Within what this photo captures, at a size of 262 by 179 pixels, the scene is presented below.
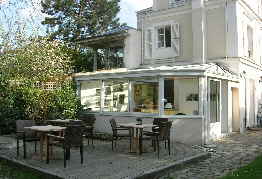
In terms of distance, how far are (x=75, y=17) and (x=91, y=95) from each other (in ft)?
71.6

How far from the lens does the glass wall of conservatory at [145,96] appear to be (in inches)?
583

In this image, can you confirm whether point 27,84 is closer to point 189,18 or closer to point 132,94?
point 132,94

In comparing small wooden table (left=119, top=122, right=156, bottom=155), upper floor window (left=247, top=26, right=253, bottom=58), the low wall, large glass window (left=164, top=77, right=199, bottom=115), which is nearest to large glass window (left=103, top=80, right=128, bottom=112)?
large glass window (left=164, top=77, right=199, bottom=115)

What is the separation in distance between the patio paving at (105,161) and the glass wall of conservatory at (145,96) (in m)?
2.61

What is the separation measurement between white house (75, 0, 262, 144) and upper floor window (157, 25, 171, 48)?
0.22 ft

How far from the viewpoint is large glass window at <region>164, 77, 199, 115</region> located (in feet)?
48.5

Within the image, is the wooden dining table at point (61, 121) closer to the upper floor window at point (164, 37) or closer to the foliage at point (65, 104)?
the foliage at point (65, 104)

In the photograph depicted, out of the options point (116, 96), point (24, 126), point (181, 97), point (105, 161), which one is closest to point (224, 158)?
point (105, 161)

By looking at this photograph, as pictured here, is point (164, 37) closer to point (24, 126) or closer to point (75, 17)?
point (24, 126)

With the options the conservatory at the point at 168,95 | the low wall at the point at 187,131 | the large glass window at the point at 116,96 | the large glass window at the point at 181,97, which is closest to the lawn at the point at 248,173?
the low wall at the point at 187,131

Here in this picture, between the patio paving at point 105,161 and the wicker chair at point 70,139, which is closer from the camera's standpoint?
the patio paving at point 105,161

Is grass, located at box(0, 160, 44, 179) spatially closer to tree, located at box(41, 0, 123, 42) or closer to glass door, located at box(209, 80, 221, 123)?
glass door, located at box(209, 80, 221, 123)

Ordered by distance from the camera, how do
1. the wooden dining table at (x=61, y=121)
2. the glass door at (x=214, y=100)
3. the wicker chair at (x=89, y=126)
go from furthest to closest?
1. the glass door at (x=214, y=100)
2. the wicker chair at (x=89, y=126)
3. the wooden dining table at (x=61, y=121)

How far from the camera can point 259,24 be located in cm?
2295
